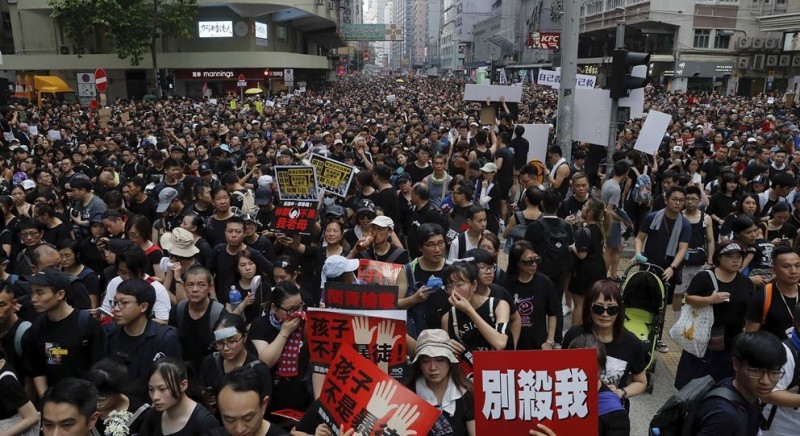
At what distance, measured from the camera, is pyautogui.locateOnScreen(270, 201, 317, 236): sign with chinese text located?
605 cm

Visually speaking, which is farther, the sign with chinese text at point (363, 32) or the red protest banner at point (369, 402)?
the sign with chinese text at point (363, 32)

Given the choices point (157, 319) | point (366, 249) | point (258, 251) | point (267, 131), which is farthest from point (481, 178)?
point (267, 131)

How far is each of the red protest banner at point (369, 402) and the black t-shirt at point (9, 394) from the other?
1.66 metres

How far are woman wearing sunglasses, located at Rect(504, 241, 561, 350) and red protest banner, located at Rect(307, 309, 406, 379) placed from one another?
1422mm

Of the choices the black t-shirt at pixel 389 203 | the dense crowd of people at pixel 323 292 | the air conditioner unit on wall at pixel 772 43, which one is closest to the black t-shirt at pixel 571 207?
the dense crowd of people at pixel 323 292

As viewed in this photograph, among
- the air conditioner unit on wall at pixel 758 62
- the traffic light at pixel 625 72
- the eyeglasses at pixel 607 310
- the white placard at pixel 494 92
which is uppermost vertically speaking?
the air conditioner unit on wall at pixel 758 62

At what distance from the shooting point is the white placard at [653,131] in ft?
30.4

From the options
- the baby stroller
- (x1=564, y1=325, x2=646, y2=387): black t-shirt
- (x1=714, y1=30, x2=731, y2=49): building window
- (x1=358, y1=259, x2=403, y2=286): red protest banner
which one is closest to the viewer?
(x1=564, y1=325, x2=646, y2=387): black t-shirt

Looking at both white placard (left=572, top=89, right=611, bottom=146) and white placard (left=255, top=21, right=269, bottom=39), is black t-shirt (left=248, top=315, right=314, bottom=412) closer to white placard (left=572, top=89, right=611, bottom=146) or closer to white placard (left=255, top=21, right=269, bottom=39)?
white placard (left=572, top=89, right=611, bottom=146)

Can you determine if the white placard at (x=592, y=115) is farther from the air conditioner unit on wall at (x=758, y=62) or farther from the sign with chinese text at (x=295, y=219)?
the air conditioner unit on wall at (x=758, y=62)

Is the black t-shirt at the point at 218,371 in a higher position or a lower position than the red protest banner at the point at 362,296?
lower

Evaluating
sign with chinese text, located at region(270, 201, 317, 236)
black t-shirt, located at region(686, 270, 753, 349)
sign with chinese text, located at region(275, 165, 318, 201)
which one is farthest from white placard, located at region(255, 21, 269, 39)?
black t-shirt, located at region(686, 270, 753, 349)

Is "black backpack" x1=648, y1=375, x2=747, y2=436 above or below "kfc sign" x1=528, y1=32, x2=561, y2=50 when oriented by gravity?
below

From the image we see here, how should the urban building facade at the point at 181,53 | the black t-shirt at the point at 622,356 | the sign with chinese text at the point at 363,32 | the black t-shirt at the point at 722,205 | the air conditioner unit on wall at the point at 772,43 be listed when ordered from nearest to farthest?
the black t-shirt at the point at 622,356 → the black t-shirt at the point at 722,205 → the urban building facade at the point at 181,53 → the air conditioner unit on wall at the point at 772,43 → the sign with chinese text at the point at 363,32
